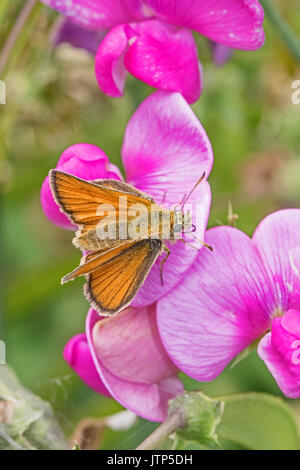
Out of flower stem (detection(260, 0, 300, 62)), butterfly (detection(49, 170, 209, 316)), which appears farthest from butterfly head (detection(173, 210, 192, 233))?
flower stem (detection(260, 0, 300, 62))

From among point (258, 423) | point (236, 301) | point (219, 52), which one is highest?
point (219, 52)

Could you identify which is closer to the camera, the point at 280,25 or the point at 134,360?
the point at 134,360

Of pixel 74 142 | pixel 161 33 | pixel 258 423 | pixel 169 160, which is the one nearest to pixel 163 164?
pixel 169 160

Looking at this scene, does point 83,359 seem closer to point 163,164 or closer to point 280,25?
point 163,164

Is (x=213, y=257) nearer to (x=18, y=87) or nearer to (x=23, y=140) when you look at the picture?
(x=18, y=87)

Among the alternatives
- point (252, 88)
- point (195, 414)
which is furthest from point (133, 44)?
point (252, 88)

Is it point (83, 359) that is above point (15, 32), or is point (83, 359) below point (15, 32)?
below

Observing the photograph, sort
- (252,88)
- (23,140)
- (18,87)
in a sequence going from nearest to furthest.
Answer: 1. (18,87)
2. (23,140)
3. (252,88)

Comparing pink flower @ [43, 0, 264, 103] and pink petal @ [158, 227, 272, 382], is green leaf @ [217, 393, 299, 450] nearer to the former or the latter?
pink petal @ [158, 227, 272, 382]
